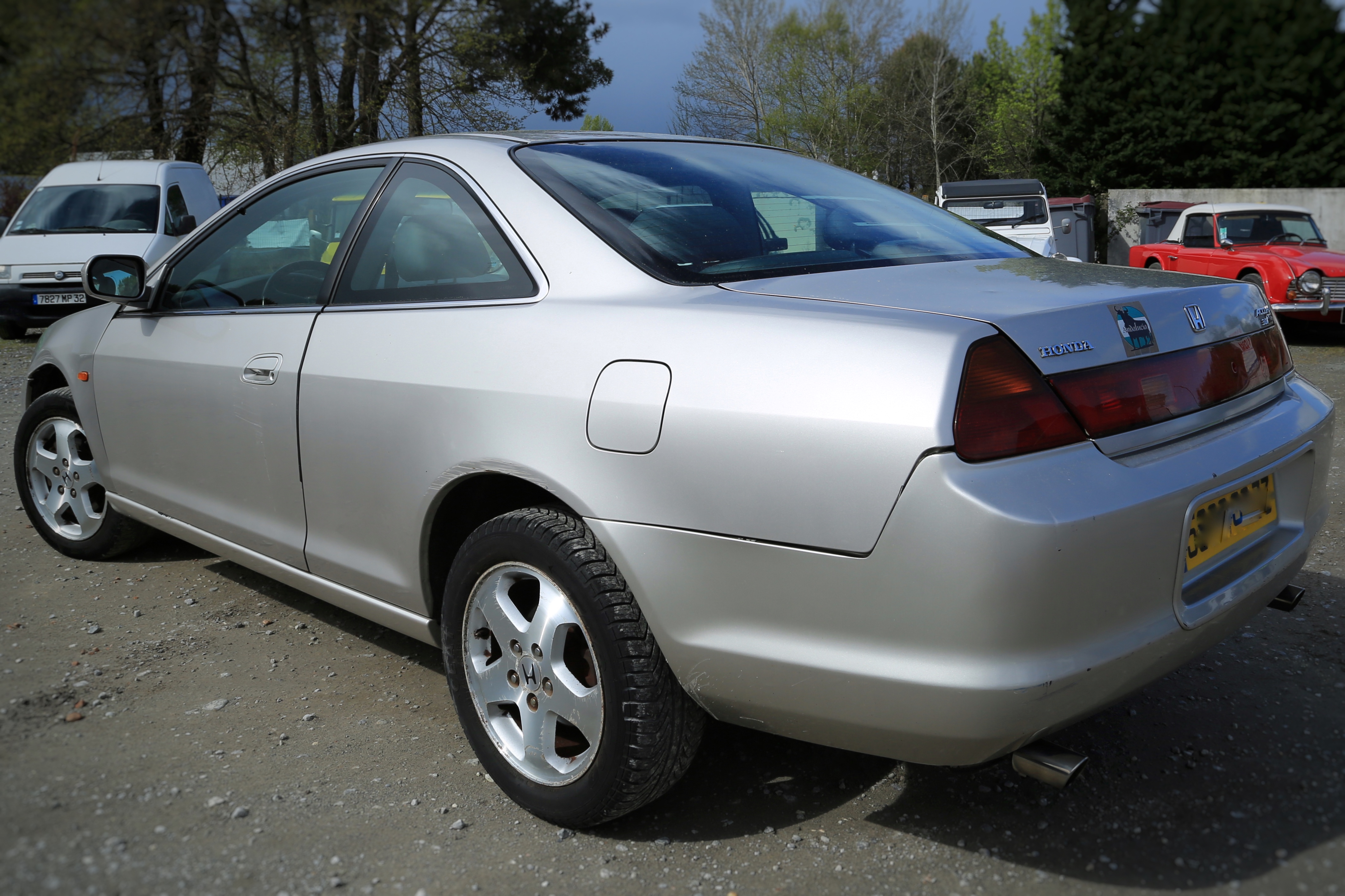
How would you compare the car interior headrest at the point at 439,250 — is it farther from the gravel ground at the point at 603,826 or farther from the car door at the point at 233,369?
the gravel ground at the point at 603,826

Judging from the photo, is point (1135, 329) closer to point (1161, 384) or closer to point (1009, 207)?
point (1161, 384)

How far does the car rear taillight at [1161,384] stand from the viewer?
1.76 meters

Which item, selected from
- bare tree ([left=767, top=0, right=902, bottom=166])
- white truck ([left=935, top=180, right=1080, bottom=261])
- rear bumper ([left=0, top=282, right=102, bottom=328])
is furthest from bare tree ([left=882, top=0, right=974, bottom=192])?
rear bumper ([left=0, top=282, right=102, bottom=328])

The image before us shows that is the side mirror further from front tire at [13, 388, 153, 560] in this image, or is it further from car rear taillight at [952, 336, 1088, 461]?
car rear taillight at [952, 336, 1088, 461]

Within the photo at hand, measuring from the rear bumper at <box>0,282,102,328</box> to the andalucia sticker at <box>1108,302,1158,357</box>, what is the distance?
1182 centimetres

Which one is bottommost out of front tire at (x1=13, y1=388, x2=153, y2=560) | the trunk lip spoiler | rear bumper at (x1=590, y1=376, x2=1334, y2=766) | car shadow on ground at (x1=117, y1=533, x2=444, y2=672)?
car shadow on ground at (x1=117, y1=533, x2=444, y2=672)

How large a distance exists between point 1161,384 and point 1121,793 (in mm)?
997

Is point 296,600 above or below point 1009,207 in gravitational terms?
below

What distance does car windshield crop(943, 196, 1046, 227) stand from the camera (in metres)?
14.2

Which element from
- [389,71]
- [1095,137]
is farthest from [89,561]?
[1095,137]

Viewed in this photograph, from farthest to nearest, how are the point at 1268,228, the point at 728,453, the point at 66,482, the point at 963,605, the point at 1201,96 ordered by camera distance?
the point at 1201,96, the point at 1268,228, the point at 66,482, the point at 728,453, the point at 963,605

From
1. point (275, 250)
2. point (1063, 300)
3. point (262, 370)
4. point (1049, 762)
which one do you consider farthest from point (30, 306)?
point (1049, 762)

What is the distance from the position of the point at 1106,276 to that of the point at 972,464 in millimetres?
797

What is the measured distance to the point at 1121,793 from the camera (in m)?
2.31
